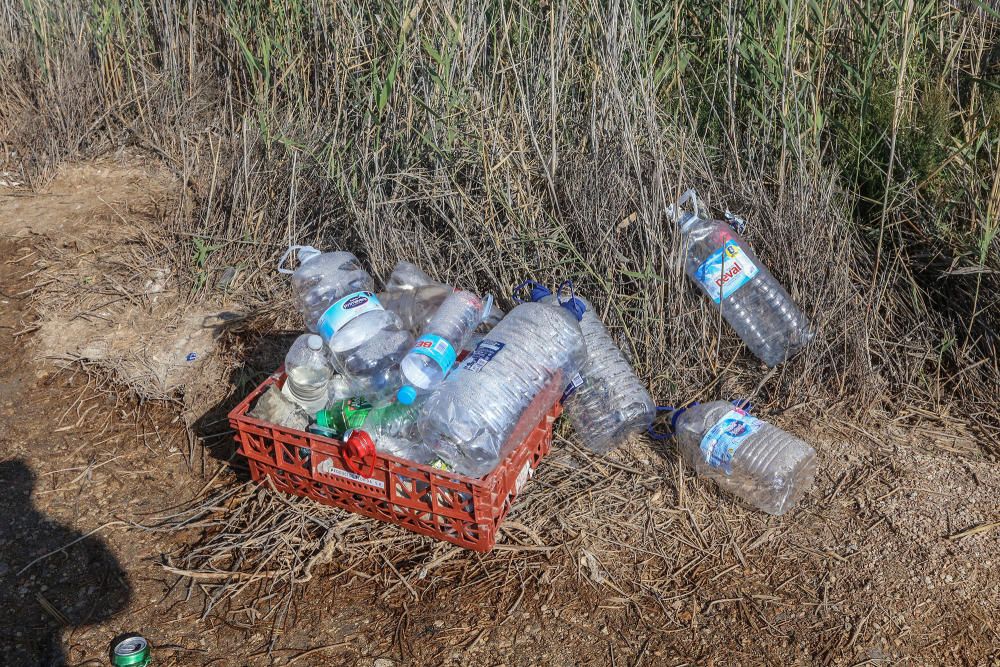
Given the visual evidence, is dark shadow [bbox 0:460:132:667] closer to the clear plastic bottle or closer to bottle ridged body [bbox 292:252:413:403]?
the clear plastic bottle

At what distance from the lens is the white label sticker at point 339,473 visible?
2.46 meters

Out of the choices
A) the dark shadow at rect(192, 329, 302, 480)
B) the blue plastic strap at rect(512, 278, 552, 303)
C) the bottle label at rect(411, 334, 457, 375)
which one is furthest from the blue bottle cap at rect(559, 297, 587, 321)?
the dark shadow at rect(192, 329, 302, 480)

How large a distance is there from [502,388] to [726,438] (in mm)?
729

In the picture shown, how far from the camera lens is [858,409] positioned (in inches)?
118

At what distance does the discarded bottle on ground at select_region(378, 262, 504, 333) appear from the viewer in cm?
295

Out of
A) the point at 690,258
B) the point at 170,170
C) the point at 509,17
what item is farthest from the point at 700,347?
the point at 170,170

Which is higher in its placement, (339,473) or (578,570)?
A: (339,473)

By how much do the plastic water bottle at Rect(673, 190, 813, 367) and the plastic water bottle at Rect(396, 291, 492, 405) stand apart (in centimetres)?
81

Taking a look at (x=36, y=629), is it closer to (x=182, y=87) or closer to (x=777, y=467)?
(x=777, y=467)

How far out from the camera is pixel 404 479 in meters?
2.47

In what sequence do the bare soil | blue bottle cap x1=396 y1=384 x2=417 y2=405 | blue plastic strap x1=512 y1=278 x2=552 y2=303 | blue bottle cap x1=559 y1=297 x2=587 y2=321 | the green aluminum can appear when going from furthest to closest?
blue plastic strap x1=512 y1=278 x2=552 y2=303 < blue bottle cap x1=559 y1=297 x2=587 y2=321 < blue bottle cap x1=396 y1=384 x2=417 y2=405 < the bare soil < the green aluminum can

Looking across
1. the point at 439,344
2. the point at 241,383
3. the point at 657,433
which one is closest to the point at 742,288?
the point at 657,433

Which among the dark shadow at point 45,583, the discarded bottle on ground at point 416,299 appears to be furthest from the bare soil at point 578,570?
the discarded bottle on ground at point 416,299

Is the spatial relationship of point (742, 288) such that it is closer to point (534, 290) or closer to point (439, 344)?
point (534, 290)
